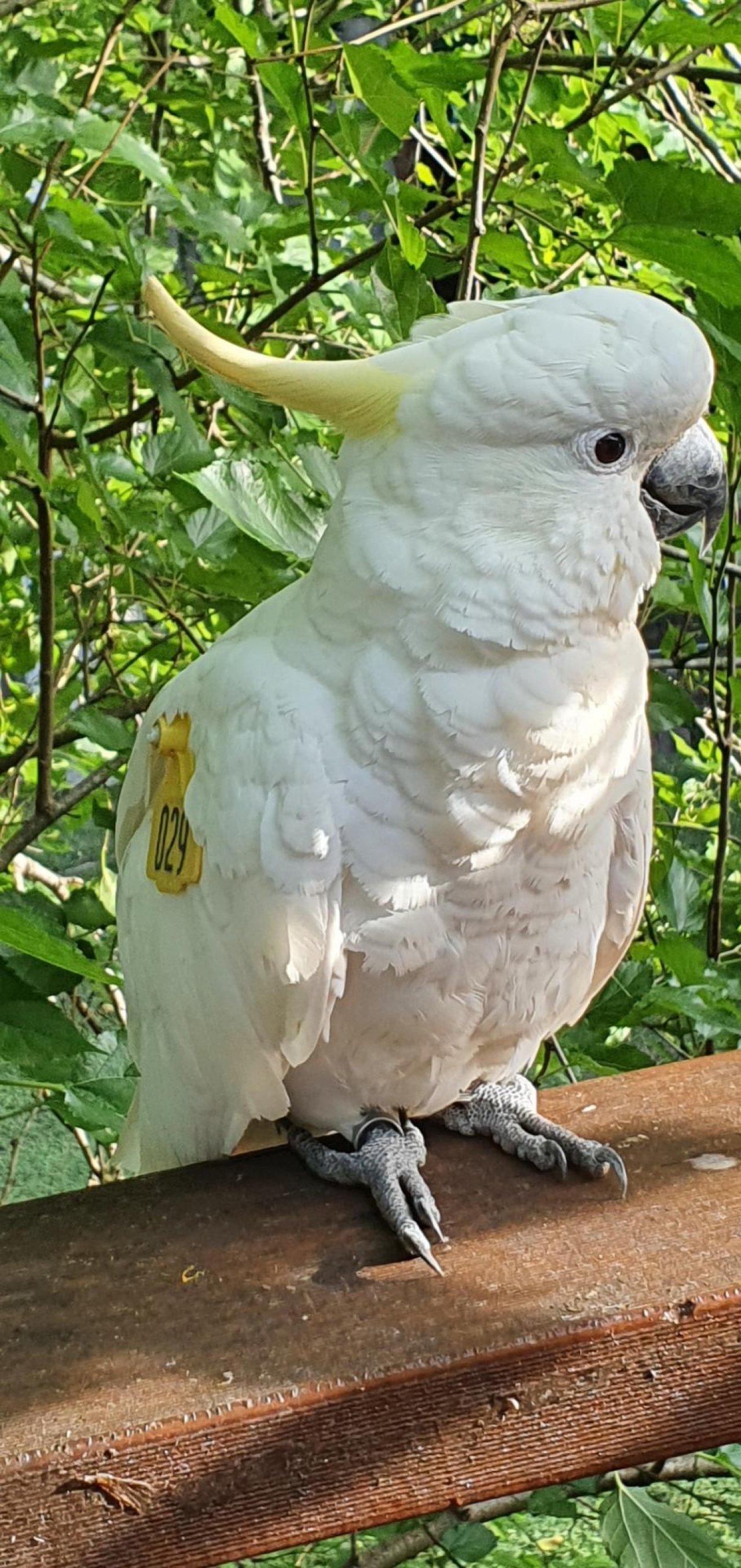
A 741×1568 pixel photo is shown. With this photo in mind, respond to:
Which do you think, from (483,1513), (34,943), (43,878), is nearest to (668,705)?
(43,878)

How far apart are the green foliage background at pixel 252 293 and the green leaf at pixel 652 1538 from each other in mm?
375

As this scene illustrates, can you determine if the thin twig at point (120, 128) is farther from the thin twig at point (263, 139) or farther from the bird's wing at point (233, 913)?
the bird's wing at point (233, 913)

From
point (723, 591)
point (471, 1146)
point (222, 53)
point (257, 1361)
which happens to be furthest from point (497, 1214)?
point (222, 53)

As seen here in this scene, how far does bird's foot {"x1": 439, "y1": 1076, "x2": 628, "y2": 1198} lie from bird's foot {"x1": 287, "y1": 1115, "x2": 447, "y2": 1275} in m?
0.05

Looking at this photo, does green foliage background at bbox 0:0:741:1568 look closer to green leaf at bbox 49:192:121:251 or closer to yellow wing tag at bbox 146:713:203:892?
green leaf at bbox 49:192:121:251

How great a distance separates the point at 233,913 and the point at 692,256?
519mm

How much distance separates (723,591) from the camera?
57.7 inches

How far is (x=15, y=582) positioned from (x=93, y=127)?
804mm

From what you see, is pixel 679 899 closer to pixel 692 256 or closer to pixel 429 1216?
pixel 429 1216

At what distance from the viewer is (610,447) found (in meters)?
0.85

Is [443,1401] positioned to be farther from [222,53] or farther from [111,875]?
[222,53]

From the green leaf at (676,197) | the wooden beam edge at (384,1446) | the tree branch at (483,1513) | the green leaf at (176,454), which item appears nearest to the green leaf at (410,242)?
the green leaf at (676,197)

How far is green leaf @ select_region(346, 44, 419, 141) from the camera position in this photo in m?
0.87

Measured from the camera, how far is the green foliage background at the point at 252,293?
978 millimetres
